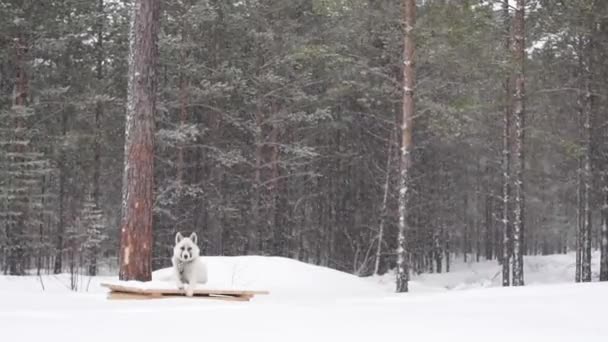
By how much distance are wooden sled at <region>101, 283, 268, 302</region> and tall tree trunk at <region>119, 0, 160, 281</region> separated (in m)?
1.48

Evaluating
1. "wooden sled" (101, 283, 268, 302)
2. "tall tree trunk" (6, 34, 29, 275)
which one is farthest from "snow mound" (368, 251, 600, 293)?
"wooden sled" (101, 283, 268, 302)

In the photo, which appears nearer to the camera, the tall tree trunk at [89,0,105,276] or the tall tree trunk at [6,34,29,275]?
the tall tree trunk at [6,34,29,275]

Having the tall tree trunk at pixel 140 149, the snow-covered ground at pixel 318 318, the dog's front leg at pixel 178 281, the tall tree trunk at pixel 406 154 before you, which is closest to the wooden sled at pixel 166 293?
the dog's front leg at pixel 178 281

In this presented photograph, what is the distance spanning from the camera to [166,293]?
9.32 metres

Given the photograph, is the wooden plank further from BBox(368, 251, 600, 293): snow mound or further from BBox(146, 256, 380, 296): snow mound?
BBox(368, 251, 600, 293): snow mound

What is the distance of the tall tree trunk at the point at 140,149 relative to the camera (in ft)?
35.9

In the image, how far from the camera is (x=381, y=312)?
8.10 meters

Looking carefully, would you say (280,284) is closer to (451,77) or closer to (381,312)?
(381,312)

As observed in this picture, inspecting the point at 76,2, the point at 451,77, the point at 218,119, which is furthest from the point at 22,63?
the point at 451,77

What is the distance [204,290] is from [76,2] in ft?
55.2

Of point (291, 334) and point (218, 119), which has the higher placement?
point (218, 119)

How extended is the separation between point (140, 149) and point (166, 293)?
296 centimetres

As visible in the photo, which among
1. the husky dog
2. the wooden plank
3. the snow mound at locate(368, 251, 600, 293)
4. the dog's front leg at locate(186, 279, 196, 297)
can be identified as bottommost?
the snow mound at locate(368, 251, 600, 293)

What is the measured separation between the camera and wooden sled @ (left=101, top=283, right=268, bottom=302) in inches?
364
